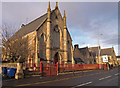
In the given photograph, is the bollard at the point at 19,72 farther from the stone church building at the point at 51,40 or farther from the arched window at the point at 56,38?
the arched window at the point at 56,38

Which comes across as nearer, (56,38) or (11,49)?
(11,49)

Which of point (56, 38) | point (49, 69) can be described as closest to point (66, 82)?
point (49, 69)

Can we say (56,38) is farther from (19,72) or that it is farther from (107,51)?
(107,51)

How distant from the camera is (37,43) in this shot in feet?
81.5

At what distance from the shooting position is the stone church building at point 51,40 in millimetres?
25031

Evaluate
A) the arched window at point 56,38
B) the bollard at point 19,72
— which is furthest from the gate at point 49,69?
the arched window at point 56,38

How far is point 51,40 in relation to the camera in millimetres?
27938

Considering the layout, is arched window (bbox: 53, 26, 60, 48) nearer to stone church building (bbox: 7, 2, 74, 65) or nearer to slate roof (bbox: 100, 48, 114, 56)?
stone church building (bbox: 7, 2, 74, 65)

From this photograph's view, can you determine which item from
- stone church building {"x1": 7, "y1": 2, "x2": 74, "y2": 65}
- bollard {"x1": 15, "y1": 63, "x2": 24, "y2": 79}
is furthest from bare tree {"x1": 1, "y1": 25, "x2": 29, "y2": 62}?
bollard {"x1": 15, "y1": 63, "x2": 24, "y2": 79}

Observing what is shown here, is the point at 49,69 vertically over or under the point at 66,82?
over

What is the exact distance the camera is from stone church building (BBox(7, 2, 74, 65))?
2503 centimetres

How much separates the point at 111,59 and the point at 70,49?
1802 inches

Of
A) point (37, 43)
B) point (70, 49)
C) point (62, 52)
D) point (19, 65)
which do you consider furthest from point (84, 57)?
point (19, 65)

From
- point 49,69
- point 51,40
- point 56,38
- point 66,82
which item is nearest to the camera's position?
point 66,82
